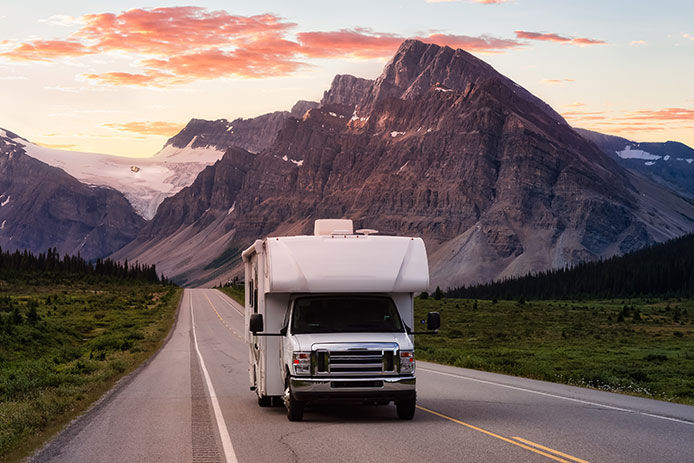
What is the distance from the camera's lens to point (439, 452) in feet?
46.0

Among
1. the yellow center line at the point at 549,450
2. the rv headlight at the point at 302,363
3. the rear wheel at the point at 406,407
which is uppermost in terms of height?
the rv headlight at the point at 302,363

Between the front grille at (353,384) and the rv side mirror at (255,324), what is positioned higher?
the rv side mirror at (255,324)

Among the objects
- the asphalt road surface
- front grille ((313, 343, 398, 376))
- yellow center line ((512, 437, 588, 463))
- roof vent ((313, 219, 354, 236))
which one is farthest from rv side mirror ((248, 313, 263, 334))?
yellow center line ((512, 437, 588, 463))

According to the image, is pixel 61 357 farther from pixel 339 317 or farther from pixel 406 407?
pixel 406 407

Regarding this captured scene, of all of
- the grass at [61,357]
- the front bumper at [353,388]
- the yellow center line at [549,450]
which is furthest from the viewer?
the grass at [61,357]

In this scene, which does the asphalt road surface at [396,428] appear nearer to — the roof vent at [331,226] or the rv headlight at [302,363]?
the rv headlight at [302,363]

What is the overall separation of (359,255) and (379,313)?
1394 millimetres

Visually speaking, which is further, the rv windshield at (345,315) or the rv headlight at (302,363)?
the rv windshield at (345,315)

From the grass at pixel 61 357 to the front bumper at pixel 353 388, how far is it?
16.7 ft

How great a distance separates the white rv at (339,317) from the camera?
57.5 feet

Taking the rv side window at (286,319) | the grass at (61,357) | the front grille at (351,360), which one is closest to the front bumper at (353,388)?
the front grille at (351,360)

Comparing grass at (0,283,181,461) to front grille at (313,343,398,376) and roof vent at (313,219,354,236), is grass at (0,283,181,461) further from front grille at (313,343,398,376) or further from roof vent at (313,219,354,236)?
roof vent at (313,219,354,236)

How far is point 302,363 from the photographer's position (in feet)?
57.8

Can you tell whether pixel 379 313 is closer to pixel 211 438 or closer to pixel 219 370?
pixel 211 438
